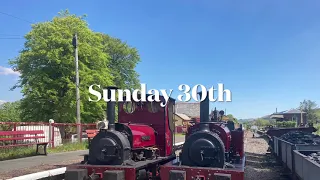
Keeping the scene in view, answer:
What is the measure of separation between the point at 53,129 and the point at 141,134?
9740mm

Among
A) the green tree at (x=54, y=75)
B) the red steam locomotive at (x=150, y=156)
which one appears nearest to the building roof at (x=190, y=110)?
the green tree at (x=54, y=75)

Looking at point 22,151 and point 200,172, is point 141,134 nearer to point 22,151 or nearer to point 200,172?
point 200,172

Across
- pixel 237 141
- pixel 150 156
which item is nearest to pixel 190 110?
pixel 237 141

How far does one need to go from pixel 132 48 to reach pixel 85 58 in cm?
2062

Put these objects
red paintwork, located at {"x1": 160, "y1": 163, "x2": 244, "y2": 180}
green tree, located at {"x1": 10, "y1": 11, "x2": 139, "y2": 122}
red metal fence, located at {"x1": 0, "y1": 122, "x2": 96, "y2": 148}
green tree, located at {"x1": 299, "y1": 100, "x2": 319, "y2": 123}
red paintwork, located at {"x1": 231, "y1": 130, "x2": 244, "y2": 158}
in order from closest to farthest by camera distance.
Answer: red paintwork, located at {"x1": 160, "y1": 163, "x2": 244, "y2": 180}, red paintwork, located at {"x1": 231, "y1": 130, "x2": 244, "y2": 158}, red metal fence, located at {"x1": 0, "y1": 122, "x2": 96, "y2": 148}, green tree, located at {"x1": 10, "y1": 11, "x2": 139, "y2": 122}, green tree, located at {"x1": 299, "y1": 100, "x2": 319, "y2": 123}

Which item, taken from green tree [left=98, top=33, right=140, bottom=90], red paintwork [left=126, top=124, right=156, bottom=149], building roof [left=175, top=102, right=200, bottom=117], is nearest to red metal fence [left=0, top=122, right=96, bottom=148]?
red paintwork [left=126, top=124, right=156, bottom=149]

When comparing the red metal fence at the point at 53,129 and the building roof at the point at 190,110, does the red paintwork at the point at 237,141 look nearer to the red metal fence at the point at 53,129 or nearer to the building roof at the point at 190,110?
the red metal fence at the point at 53,129

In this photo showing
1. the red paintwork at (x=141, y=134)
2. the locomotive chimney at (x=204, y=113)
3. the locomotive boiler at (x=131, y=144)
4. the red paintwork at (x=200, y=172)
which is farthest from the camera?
the red paintwork at (x=141, y=134)

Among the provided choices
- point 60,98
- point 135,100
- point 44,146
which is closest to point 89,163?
point 135,100

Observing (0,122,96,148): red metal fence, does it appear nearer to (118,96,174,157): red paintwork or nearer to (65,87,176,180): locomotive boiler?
(118,96,174,157): red paintwork

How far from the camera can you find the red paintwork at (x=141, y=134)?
799 centimetres

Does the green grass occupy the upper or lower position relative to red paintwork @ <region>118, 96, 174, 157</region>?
lower

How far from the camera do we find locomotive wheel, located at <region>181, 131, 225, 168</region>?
691cm

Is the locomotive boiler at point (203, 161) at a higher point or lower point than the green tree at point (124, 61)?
lower
